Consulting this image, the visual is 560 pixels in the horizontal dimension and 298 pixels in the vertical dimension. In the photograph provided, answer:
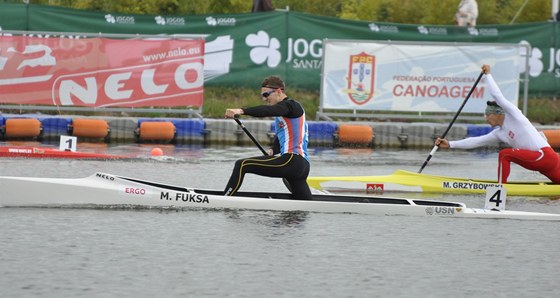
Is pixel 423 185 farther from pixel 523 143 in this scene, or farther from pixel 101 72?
pixel 101 72

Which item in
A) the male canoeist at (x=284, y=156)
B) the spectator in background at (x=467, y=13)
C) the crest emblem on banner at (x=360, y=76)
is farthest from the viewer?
the spectator in background at (x=467, y=13)

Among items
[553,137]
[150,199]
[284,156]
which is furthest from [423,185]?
[553,137]

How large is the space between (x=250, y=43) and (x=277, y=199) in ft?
45.9

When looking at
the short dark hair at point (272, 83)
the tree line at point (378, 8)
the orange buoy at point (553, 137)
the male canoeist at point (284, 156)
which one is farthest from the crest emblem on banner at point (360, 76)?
the short dark hair at point (272, 83)

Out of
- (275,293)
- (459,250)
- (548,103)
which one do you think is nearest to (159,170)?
(459,250)

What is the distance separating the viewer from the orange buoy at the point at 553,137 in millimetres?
25609

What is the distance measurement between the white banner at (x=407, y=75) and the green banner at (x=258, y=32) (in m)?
1.56

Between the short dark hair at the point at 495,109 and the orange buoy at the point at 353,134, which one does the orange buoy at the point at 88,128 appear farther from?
the short dark hair at the point at 495,109

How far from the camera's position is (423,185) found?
57.7 feet

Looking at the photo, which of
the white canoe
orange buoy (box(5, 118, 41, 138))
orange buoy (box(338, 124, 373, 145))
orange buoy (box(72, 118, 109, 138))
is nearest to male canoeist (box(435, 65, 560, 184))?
the white canoe

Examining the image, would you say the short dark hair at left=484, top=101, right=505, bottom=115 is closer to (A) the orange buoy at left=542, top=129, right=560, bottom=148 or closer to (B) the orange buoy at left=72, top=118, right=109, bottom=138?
(A) the orange buoy at left=542, top=129, right=560, bottom=148

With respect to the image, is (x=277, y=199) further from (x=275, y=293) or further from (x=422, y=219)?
(x=275, y=293)

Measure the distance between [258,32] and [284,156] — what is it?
45.9 ft

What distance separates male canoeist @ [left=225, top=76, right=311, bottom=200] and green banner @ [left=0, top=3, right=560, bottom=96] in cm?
1331
